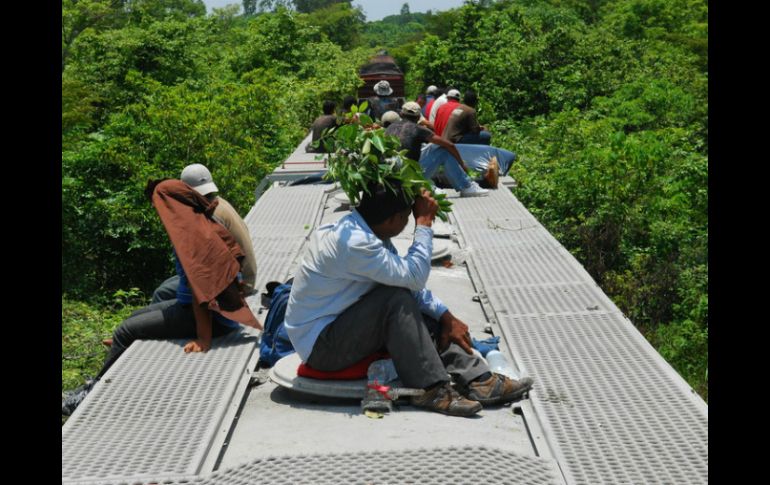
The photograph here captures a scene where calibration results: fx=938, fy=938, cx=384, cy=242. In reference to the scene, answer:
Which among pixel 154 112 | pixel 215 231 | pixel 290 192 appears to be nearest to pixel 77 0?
pixel 154 112

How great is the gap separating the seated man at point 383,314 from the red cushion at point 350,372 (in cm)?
3

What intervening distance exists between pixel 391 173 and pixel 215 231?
4.90 feet

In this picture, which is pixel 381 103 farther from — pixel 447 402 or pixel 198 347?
pixel 447 402

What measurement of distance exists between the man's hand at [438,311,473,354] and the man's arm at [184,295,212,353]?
152cm

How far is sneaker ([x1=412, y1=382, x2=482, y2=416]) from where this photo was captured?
426 centimetres

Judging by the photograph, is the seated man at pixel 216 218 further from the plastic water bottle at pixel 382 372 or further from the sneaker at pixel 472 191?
the sneaker at pixel 472 191

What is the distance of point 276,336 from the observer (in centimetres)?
511

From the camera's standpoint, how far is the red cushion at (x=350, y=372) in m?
4.45

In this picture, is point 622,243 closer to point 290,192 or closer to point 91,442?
point 290,192

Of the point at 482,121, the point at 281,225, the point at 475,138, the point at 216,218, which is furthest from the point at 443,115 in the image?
the point at 482,121

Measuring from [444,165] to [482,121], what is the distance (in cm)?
1078

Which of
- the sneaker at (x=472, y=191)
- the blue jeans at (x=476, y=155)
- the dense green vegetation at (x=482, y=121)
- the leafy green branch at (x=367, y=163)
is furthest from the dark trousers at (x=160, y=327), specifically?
the blue jeans at (x=476, y=155)

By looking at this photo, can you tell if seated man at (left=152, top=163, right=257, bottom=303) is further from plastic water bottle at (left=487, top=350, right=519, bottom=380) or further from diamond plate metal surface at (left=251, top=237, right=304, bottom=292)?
plastic water bottle at (left=487, top=350, right=519, bottom=380)

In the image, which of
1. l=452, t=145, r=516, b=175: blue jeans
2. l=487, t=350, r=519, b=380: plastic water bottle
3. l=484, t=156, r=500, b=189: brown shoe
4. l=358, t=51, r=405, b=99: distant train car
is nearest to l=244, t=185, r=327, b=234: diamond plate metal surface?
l=452, t=145, r=516, b=175: blue jeans
